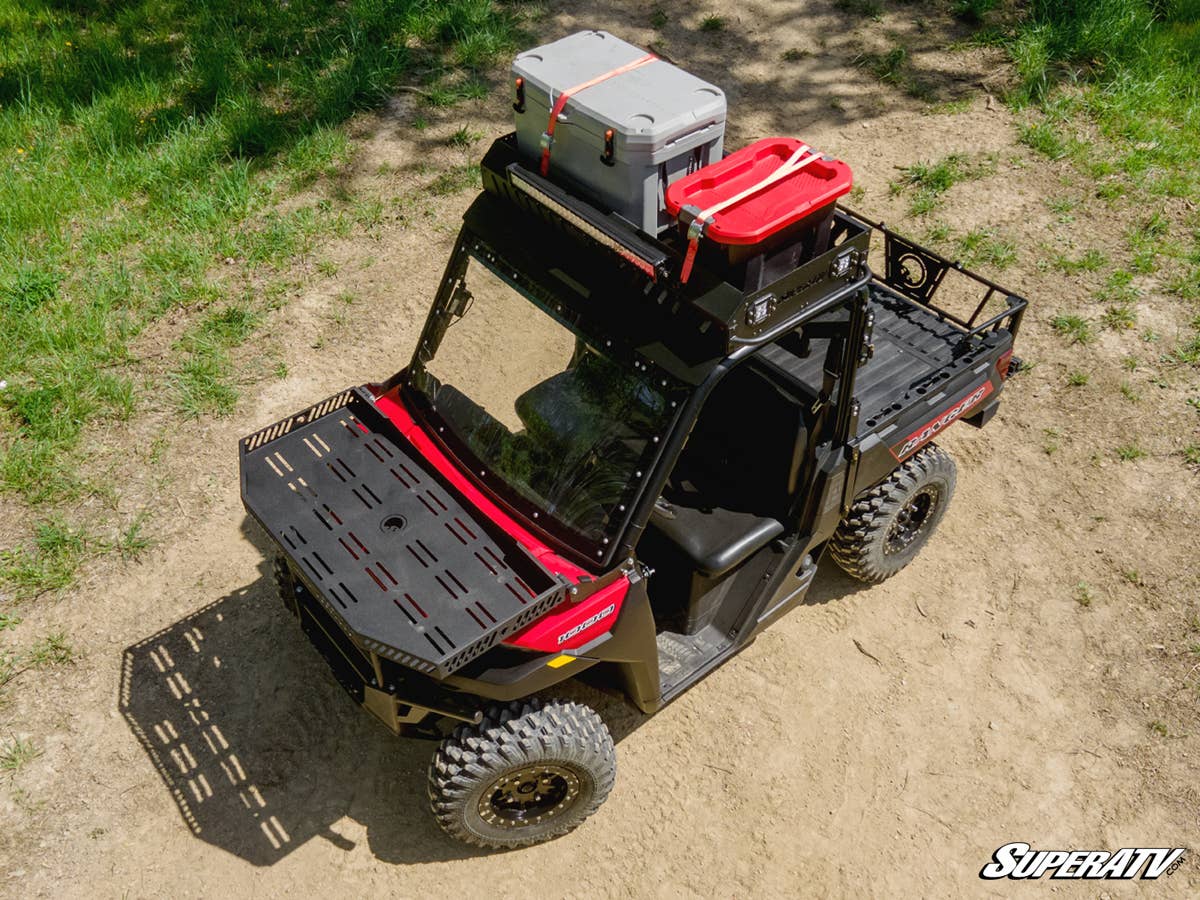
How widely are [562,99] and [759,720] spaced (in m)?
2.88

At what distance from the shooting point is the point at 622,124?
11.3 ft

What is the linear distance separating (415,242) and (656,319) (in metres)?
3.95

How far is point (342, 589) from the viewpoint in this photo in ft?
12.0

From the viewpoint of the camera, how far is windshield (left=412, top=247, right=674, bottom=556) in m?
3.83

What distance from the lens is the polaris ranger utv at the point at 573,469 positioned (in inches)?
142

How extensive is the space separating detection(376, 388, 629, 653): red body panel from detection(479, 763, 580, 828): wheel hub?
0.57 metres

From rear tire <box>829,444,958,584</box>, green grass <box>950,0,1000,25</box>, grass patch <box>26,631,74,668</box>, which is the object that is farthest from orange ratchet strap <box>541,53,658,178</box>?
green grass <box>950,0,1000,25</box>

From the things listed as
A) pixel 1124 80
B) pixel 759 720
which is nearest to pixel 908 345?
pixel 759 720

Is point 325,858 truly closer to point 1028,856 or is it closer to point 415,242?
point 1028,856

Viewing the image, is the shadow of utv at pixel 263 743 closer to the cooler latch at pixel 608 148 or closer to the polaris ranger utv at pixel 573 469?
the polaris ranger utv at pixel 573 469

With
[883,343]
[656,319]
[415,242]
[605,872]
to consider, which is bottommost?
[605,872]

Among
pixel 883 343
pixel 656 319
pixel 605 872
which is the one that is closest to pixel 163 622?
pixel 605 872

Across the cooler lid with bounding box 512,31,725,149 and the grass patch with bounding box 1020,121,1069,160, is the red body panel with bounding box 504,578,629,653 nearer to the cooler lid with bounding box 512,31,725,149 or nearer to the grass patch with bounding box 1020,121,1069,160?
the cooler lid with bounding box 512,31,725,149

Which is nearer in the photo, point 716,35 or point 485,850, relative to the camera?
point 485,850
